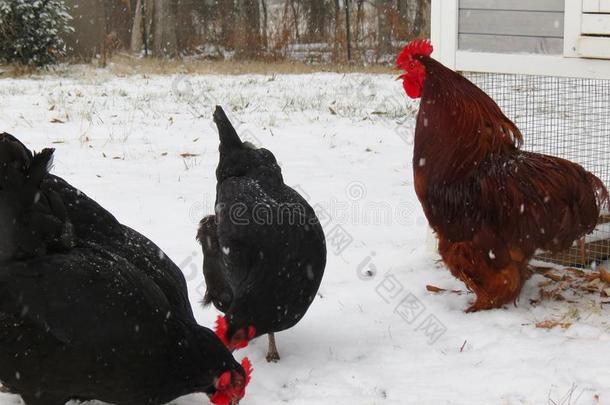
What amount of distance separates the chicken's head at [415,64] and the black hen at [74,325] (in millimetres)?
2209

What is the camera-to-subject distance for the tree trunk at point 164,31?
19781mm

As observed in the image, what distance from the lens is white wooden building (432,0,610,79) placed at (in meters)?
4.55

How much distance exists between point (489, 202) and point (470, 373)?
1.10m

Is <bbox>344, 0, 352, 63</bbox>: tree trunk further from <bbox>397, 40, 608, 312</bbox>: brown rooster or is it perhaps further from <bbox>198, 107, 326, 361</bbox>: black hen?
<bbox>198, 107, 326, 361</bbox>: black hen

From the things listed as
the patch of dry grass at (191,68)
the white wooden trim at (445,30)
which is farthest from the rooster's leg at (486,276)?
the patch of dry grass at (191,68)

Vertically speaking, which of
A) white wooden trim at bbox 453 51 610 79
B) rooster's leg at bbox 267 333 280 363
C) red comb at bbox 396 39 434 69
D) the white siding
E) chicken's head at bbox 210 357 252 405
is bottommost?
rooster's leg at bbox 267 333 280 363

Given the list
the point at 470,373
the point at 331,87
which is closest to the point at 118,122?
the point at 331,87

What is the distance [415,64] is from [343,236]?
5.12ft

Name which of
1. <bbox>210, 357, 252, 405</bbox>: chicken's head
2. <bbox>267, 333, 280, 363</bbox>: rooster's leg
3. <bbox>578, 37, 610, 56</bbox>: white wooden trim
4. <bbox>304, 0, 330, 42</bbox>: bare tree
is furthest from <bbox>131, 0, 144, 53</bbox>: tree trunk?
<bbox>210, 357, 252, 405</bbox>: chicken's head

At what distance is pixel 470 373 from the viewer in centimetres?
375

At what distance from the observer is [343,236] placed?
5.74m

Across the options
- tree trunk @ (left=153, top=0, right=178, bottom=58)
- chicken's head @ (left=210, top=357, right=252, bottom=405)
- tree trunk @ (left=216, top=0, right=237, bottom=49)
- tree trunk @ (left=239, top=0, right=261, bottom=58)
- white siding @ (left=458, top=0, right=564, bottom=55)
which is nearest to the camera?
chicken's head @ (left=210, top=357, right=252, bottom=405)

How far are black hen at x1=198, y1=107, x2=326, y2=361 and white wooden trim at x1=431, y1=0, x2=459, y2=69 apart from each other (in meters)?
1.59

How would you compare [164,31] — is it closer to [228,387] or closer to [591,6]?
[591,6]
